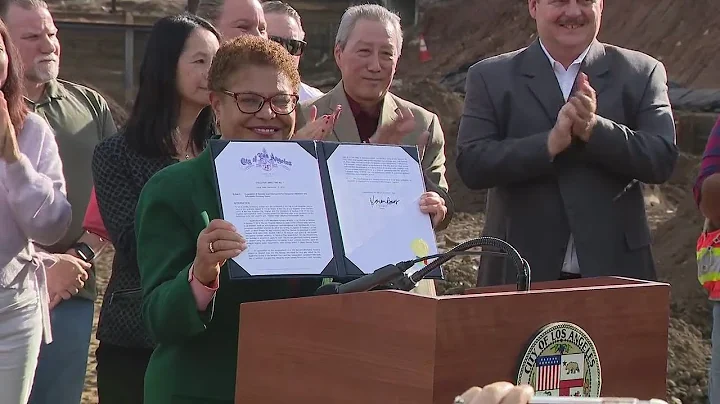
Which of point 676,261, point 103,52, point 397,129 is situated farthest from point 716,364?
point 103,52

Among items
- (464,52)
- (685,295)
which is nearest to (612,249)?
(685,295)

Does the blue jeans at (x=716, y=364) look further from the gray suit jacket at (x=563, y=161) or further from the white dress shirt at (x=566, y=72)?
the white dress shirt at (x=566, y=72)

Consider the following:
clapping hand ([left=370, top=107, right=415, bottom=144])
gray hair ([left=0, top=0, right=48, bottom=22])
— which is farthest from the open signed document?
gray hair ([left=0, top=0, right=48, bottom=22])

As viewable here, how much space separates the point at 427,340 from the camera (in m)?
2.14

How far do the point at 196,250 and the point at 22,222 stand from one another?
116 centimetres

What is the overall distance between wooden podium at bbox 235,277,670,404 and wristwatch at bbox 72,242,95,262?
203 centimetres

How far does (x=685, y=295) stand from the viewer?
995 centimetres

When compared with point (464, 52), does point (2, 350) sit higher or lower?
lower

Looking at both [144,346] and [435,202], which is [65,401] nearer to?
[144,346]

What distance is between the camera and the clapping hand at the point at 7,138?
3.54 m

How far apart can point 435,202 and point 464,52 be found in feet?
83.8

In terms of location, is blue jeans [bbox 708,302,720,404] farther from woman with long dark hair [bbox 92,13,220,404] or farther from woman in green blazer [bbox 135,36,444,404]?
woman with long dark hair [bbox 92,13,220,404]

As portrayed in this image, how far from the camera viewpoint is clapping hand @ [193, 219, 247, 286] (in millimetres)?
2609

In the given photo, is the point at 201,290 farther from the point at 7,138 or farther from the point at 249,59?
the point at 7,138
